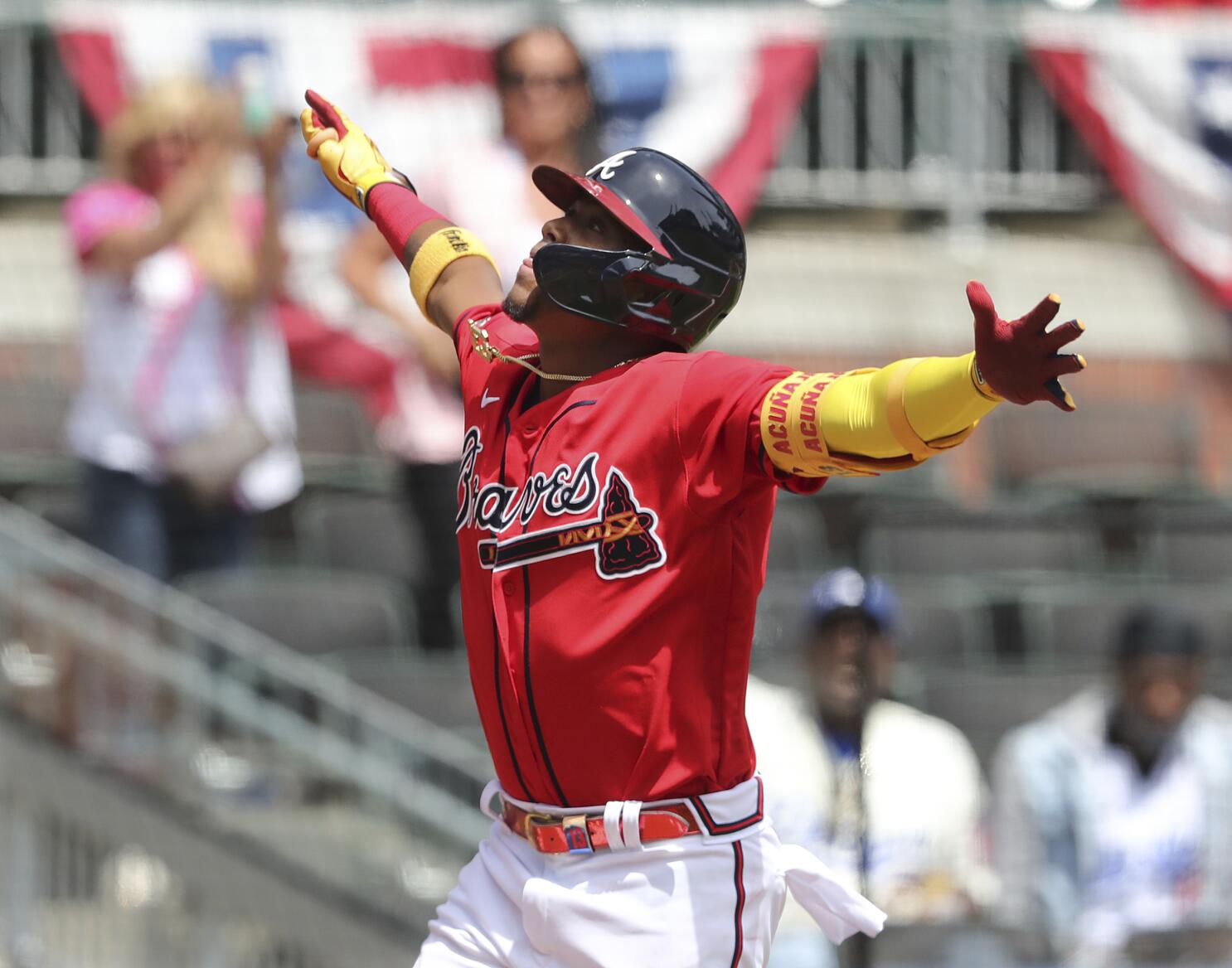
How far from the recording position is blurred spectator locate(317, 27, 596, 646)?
6441 millimetres

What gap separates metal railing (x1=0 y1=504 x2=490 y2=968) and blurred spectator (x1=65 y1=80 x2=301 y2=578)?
485 mm

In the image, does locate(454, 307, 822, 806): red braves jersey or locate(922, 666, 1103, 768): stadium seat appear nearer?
locate(454, 307, 822, 806): red braves jersey

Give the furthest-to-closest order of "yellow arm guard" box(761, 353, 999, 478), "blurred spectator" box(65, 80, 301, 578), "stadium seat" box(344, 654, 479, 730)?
"stadium seat" box(344, 654, 479, 730), "blurred spectator" box(65, 80, 301, 578), "yellow arm guard" box(761, 353, 999, 478)

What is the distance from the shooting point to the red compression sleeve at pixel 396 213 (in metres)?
3.70

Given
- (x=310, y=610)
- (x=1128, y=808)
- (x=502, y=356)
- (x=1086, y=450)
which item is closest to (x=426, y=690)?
(x=310, y=610)

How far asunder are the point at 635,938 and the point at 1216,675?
15.3 feet

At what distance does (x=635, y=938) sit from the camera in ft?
9.71

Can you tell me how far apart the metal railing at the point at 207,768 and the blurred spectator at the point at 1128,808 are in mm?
1554

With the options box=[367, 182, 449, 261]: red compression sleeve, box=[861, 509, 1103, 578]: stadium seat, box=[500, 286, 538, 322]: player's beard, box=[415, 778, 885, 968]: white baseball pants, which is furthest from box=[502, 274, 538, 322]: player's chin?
box=[861, 509, 1103, 578]: stadium seat

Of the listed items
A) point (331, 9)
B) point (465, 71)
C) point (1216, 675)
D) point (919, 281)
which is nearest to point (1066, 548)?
point (1216, 675)

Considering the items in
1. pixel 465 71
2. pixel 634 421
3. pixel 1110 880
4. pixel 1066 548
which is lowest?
pixel 1110 880

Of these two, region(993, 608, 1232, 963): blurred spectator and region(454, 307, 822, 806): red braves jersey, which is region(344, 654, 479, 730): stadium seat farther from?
region(454, 307, 822, 806): red braves jersey

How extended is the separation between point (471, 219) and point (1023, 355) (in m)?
4.17

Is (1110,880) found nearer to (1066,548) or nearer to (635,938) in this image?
(1066,548)
